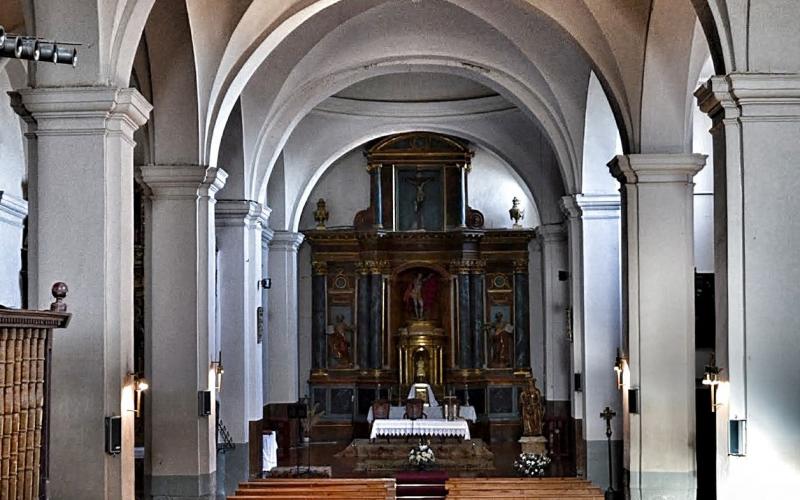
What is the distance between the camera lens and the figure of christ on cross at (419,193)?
26.3 meters

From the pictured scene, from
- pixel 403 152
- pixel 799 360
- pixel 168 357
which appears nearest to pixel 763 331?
pixel 799 360

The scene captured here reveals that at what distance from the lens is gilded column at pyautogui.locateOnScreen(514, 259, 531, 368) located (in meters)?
26.0

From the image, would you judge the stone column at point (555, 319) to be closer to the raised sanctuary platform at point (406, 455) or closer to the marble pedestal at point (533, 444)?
the marble pedestal at point (533, 444)

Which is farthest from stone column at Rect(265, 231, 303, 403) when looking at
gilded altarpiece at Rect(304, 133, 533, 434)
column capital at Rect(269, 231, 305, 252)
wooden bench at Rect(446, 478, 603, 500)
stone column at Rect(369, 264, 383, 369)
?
wooden bench at Rect(446, 478, 603, 500)

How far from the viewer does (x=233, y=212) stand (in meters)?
17.9

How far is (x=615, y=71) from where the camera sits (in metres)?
13.7

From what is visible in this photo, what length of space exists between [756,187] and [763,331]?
1.15 meters

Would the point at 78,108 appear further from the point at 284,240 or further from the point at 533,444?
the point at 284,240

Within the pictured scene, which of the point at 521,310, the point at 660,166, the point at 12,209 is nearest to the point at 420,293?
the point at 521,310

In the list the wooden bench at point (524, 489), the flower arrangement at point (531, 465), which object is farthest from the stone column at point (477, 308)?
the wooden bench at point (524, 489)

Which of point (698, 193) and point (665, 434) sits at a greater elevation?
point (698, 193)

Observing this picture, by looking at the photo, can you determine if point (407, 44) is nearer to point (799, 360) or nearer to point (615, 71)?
point (615, 71)

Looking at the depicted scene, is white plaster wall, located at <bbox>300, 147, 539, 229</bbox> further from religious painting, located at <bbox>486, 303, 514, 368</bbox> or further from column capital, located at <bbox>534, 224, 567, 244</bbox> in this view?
column capital, located at <bbox>534, 224, 567, 244</bbox>

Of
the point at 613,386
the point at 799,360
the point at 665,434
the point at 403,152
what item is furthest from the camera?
the point at 403,152
